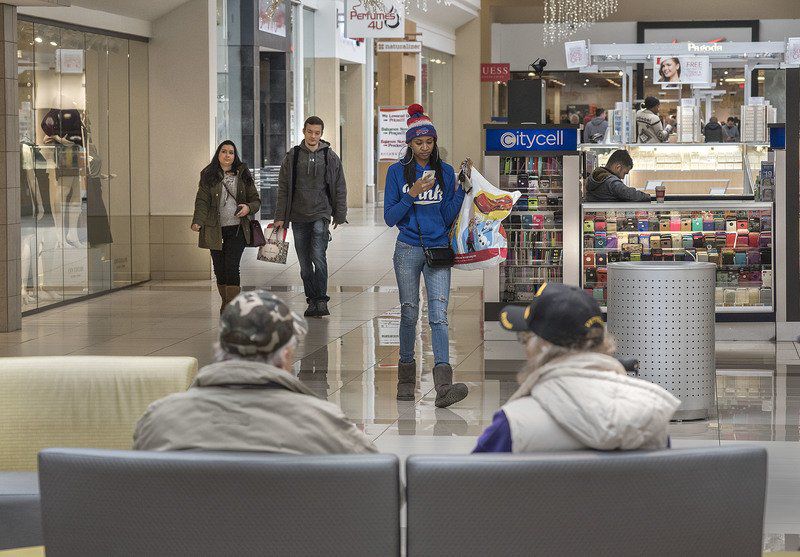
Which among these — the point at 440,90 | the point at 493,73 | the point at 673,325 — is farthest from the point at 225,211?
the point at 440,90

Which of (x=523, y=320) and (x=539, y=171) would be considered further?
(x=539, y=171)

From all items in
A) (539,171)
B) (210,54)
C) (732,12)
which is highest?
(732,12)

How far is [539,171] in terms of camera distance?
31.4 feet

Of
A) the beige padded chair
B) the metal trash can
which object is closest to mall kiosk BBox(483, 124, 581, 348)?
the metal trash can

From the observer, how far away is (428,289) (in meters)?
7.37

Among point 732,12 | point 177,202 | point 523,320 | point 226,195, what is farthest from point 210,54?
point 732,12

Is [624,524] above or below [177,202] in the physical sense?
below

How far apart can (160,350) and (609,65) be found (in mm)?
12777

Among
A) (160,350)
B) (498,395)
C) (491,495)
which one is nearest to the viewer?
(491,495)

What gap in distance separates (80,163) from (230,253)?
300 centimetres

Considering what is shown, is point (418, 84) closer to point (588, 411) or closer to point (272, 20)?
point (272, 20)

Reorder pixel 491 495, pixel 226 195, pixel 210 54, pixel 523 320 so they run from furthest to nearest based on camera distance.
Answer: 1. pixel 210 54
2. pixel 226 195
3. pixel 523 320
4. pixel 491 495

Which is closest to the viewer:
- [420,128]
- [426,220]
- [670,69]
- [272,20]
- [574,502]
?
[574,502]

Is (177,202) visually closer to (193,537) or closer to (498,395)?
(498,395)
